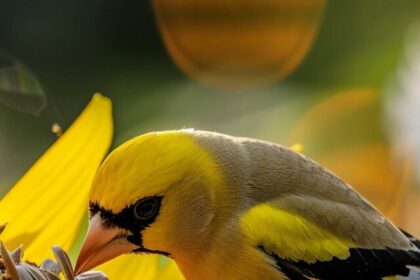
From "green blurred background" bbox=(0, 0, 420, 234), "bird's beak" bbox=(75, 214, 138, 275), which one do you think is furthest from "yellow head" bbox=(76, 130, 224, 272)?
"green blurred background" bbox=(0, 0, 420, 234)

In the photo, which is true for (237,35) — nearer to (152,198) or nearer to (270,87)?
(270,87)

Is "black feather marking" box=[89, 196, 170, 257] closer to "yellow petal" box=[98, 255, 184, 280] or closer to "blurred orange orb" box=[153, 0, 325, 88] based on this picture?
"yellow petal" box=[98, 255, 184, 280]

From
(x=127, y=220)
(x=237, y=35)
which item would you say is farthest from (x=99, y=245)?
(x=237, y=35)

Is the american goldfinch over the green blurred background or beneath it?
beneath

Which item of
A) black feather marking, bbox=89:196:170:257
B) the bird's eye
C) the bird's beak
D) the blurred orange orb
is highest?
the blurred orange orb

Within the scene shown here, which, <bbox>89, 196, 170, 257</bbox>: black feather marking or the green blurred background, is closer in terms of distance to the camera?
<bbox>89, 196, 170, 257</bbox>: black feather marking

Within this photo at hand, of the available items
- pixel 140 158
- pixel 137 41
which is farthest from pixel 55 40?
pixel 140 158

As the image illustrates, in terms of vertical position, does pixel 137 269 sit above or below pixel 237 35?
Answer: below

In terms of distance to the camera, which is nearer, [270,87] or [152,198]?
[152,198]
